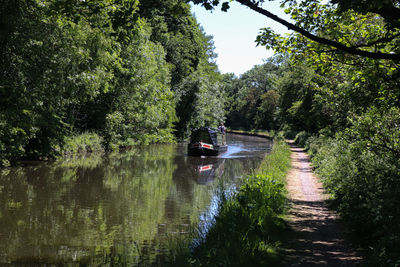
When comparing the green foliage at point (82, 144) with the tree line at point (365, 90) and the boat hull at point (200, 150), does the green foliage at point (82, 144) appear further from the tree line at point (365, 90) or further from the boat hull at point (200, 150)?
the tree line at point (365, 90)

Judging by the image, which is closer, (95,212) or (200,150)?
(95,212)

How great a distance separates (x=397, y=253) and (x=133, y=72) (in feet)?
86.9

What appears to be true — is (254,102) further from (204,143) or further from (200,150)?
(200,150)

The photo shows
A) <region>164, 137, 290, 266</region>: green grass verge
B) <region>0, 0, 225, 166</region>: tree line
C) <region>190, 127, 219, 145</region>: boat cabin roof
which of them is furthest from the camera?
<region>190, 127, 219, 145</region>: boat cabin roof

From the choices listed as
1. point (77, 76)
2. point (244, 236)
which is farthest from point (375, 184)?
point (77, 76)

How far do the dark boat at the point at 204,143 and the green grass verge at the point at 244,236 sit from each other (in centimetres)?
1959

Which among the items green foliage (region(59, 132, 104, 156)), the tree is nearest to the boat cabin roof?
green foliage (region(59, 132, 104, 156))

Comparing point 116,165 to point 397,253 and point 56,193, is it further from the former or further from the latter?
point 397,253

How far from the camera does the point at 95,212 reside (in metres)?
10.3

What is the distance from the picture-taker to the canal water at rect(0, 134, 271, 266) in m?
7.15

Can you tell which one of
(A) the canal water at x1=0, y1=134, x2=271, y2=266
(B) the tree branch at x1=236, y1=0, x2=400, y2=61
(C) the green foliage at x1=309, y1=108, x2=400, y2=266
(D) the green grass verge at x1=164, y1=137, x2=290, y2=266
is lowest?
(A) the canal water at x1=0, y1=134, x2=271, y2=266

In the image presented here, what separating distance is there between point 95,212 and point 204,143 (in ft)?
65.5

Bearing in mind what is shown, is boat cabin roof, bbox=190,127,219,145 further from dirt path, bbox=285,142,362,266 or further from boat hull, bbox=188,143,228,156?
dirt path, bbox=285,142,362,266

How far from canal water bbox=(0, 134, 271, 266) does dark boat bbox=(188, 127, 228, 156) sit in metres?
10.2
